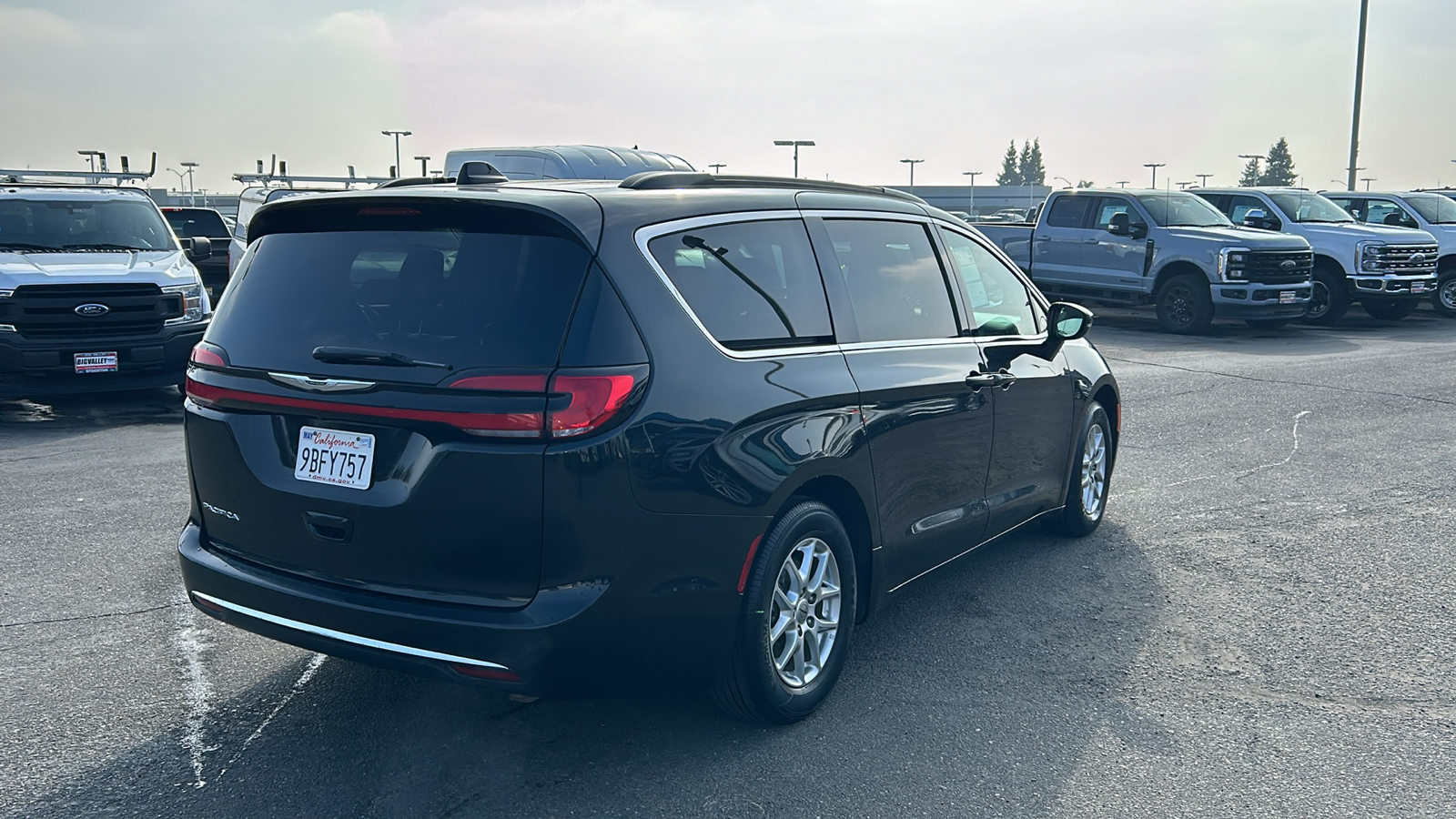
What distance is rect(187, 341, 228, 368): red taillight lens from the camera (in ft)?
12.6

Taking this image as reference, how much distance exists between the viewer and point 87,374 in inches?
412

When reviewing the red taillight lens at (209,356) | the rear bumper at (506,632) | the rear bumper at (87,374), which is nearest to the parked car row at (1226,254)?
the rear bumper at (87,374)

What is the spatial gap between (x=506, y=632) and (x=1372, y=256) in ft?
66.3

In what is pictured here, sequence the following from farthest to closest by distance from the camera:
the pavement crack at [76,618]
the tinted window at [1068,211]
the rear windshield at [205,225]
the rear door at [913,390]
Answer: the tinted window at [1068,211] < the rear windshield at [205,225] < the pavement crack at [76,618] < the rear door at [913,390]

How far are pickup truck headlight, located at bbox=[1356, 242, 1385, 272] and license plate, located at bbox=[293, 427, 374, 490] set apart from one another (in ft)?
66.2

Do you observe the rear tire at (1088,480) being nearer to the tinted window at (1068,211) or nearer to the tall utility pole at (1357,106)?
the tinted window at (1068,211)

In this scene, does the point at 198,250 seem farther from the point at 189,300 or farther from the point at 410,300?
the point at 410,300

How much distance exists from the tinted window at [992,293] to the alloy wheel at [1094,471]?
0.85 meters

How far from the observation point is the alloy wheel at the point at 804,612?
3.96 m

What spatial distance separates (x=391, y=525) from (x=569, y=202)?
1052 mm

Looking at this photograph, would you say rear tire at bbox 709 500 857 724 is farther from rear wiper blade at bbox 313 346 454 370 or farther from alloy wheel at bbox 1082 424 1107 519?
alloy wheel at bbox 1082 424 1107 519

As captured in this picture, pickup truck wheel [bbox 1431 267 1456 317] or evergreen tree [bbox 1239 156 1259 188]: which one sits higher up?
evergreen tree [bbox 1239 156 1259 188]

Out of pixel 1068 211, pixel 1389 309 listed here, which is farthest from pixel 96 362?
pixel 1389 309

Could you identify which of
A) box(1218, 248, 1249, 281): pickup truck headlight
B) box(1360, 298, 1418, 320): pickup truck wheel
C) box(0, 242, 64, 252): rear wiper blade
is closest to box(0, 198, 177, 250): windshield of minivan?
box(0, 242, 64, 252): rear wiper blade
